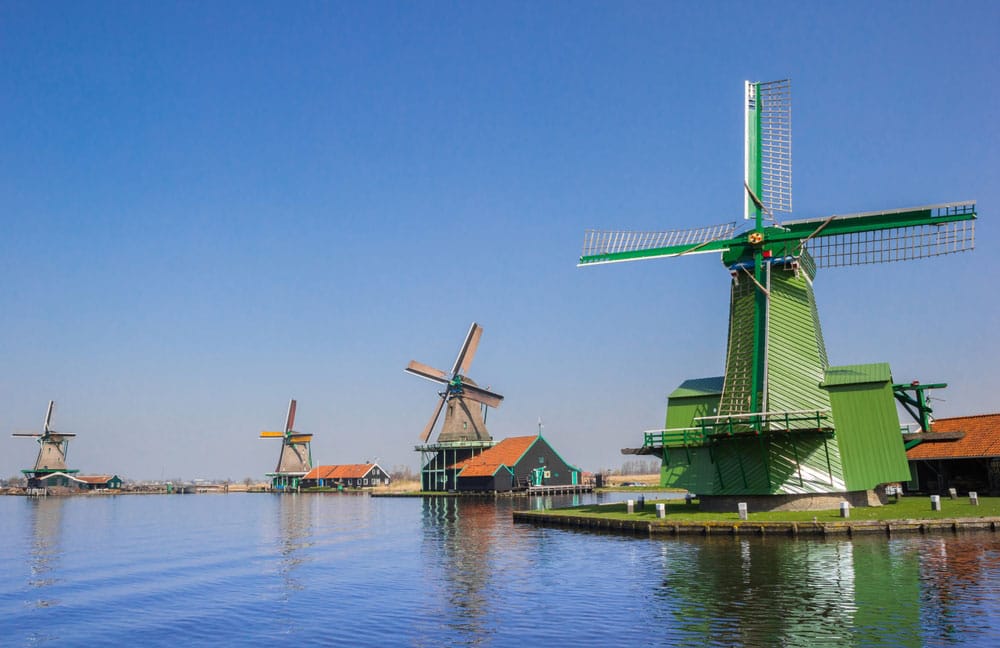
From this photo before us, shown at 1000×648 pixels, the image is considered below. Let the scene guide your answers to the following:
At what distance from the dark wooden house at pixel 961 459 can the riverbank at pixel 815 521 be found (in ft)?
15.8

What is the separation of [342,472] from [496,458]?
159ft

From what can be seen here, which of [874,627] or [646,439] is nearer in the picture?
[874,627]

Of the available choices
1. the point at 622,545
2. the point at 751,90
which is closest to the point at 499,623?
the point at 622,545

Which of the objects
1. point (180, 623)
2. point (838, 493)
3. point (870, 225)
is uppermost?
point (870, 225)

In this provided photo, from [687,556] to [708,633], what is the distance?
11111 millimetres

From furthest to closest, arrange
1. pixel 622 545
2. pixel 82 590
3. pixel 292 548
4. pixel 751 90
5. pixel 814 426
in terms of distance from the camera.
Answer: pixel 751 90 < pixel 292 548 < pixel 814 426 < pixel 622 545 < pixel 82 590

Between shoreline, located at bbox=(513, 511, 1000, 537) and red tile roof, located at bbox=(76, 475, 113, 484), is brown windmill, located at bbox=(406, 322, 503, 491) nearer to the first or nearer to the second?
shoreline, located at bbox=(513, 511, 1000, 537)

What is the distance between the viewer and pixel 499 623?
1869 cm

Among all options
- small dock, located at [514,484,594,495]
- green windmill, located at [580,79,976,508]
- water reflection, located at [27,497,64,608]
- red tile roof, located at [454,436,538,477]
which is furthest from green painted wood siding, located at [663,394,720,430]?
small dock, located at [514,484,594,495]

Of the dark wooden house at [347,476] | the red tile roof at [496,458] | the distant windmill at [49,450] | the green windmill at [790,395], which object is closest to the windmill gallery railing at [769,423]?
the green windmill at [790,395]

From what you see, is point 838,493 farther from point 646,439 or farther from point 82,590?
point 82,590

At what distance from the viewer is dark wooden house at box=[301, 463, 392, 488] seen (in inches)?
5037

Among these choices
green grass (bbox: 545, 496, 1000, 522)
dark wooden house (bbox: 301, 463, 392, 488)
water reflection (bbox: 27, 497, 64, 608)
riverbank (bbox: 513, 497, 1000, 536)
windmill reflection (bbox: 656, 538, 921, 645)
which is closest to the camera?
windmill reflection (bbox: 656, 538, 921, 645)

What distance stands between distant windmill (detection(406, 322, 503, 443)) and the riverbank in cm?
5310
